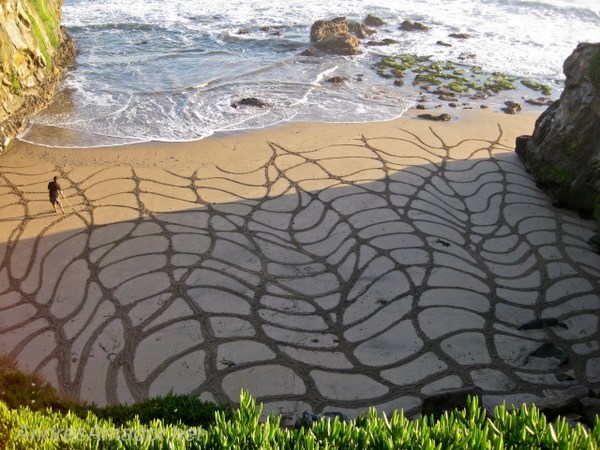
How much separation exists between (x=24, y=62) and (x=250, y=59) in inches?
446

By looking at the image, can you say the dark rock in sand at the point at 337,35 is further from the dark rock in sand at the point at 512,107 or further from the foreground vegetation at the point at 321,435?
the foreground vegetation at the point at 321,435

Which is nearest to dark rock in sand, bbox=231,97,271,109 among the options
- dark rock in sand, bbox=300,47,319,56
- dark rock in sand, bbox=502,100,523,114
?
dark rock in sand, bbox=300,47,319,56

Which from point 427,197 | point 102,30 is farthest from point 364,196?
point 102,30

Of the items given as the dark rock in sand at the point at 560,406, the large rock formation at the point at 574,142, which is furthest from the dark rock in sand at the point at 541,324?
the large rock formation at the point at 574,142

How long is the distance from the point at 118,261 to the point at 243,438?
9110 mm

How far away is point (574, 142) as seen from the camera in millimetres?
16688

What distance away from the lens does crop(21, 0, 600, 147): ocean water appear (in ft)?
71.4

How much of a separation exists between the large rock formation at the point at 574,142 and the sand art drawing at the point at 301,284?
60cm

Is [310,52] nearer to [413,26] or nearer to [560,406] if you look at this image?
[413,26]

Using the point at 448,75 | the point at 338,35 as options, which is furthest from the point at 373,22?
the point at 448,75

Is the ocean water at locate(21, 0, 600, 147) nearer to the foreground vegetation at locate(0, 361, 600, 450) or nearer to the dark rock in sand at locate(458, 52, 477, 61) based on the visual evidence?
the dark rock in sand at locate(458, 52, 477, 61)

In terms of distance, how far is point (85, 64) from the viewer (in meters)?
28.1

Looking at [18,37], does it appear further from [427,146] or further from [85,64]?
[427,146]

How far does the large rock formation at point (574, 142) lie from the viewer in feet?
52.2
